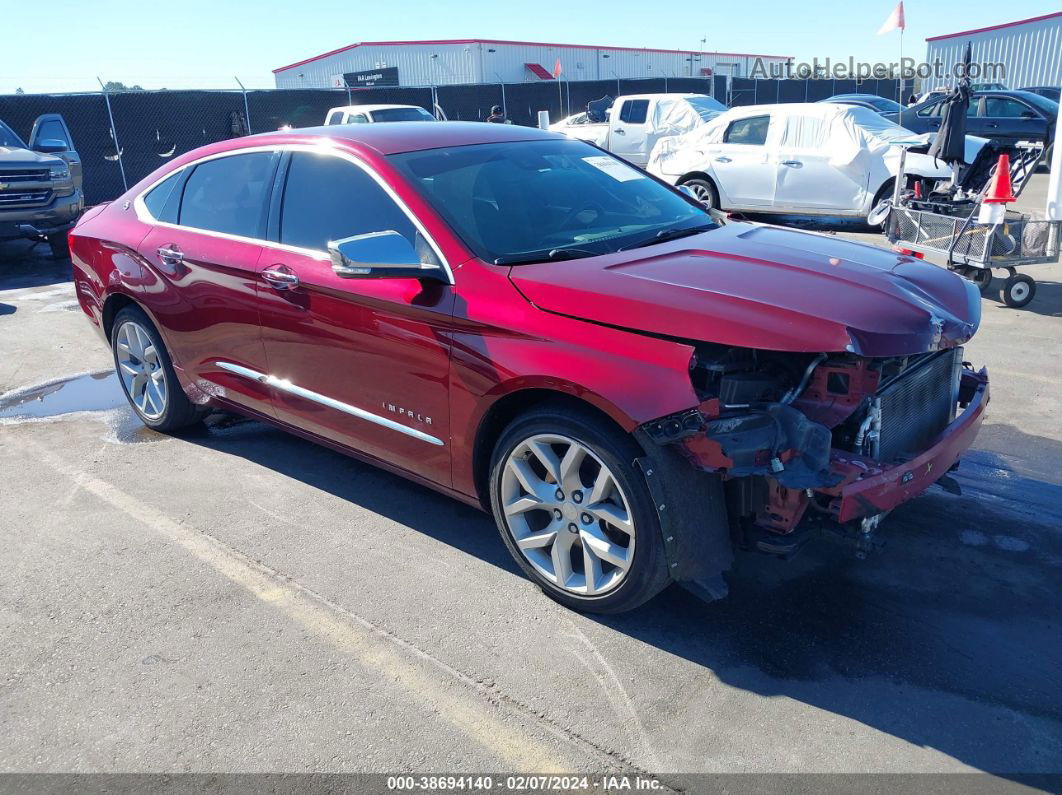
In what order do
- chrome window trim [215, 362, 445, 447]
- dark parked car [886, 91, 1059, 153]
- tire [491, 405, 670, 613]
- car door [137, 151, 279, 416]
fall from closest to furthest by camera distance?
tire [491, 405, 670, 613], chrome window trim [215, 362, 445, 447], car door [137, 151, 279, 416], dark parked car [886, 91, 1059, 153]

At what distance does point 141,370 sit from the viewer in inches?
215

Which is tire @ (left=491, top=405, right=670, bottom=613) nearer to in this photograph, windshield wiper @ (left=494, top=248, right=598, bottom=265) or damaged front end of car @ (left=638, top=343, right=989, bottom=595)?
damaged front end of car @ (left=638, top=343, right=989, bottom=595)

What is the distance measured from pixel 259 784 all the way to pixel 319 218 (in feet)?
8.12

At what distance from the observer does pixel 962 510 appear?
13.6ft

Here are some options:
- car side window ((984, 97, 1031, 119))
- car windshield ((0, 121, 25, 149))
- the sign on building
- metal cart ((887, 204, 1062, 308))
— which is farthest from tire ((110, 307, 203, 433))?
the sign on building

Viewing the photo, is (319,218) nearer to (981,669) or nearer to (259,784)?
(259,784)

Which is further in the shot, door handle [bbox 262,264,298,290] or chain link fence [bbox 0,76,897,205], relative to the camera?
chain link fence [bbox 0,76,897,205]

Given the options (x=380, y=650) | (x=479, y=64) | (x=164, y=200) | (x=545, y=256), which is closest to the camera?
(x=380, y=650)

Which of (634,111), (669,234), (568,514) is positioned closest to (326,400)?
(568,514)

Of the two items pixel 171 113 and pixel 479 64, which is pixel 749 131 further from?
pixel 479 64

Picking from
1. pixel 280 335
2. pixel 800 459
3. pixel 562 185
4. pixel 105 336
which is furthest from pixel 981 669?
pixel 105 336

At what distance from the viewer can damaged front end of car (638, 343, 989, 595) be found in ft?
9.61

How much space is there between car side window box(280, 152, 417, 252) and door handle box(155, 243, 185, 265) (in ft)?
2.72

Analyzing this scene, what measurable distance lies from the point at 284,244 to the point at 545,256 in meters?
1.39
